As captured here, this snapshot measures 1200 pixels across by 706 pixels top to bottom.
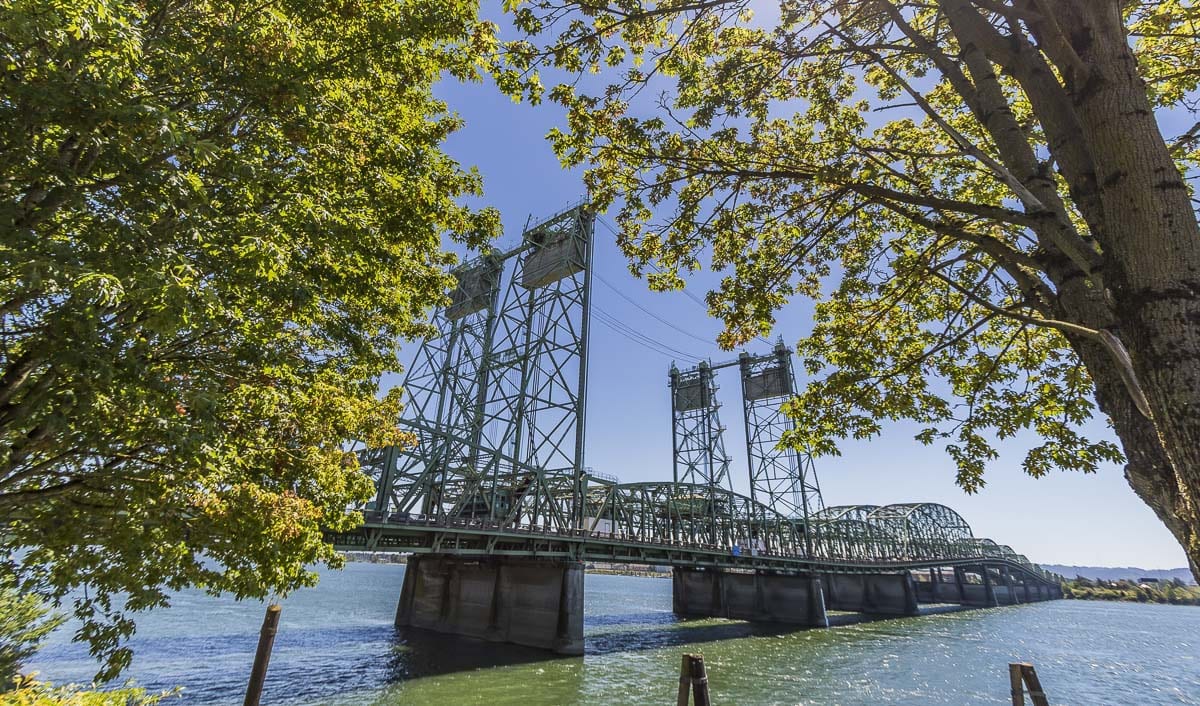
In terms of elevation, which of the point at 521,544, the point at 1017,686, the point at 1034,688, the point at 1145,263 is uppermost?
the point at 1145,263

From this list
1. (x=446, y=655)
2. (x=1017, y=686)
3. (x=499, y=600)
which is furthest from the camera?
(x=499, y=600)

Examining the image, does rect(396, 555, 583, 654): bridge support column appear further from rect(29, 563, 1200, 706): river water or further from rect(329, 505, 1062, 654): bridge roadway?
rect(29, 563, 1200, 706): river water

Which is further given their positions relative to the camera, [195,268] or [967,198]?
[967,198]

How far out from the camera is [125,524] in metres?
5.59

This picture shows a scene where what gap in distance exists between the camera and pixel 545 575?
26250mm

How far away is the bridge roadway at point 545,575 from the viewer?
908 inches

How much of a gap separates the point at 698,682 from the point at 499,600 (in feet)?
73.7

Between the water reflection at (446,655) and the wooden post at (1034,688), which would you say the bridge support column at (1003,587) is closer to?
the water reflection at (446,655)

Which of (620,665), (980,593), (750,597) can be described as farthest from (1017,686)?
(980,593)

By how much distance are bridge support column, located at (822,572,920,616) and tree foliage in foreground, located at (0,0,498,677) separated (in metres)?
66.6

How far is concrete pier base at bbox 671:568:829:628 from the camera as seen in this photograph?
43.6 meters

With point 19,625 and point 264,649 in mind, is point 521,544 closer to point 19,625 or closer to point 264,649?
point 264,649

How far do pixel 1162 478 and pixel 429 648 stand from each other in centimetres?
2754

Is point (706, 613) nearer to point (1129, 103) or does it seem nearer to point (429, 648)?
point (429, 648)
